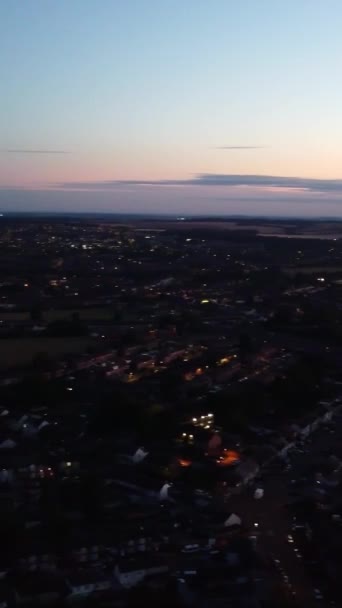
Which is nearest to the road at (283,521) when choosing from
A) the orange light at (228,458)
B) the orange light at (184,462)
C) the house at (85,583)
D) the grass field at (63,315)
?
the orange light at (228,458)

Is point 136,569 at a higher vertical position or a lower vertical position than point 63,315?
higher

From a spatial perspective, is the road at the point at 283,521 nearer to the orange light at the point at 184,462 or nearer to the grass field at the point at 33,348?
the orange light at the point at 184,462

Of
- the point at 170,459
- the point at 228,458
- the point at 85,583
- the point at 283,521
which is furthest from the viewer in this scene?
the point at 228,458

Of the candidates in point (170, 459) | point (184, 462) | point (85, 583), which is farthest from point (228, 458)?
point (85, 583)

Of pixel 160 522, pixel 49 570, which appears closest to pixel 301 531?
pixel 160 522

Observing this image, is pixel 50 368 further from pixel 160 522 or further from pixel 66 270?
pixel 66 270

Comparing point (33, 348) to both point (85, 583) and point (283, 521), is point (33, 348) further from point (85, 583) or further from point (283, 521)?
point (85, 583)
